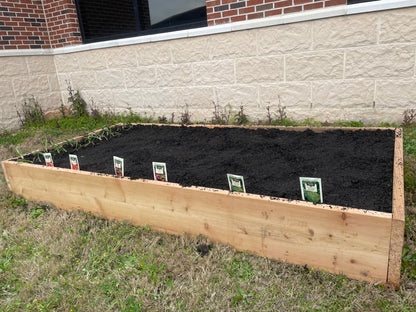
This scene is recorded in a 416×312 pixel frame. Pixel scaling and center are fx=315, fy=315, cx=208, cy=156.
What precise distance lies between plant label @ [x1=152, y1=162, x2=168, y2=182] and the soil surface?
0.08 m

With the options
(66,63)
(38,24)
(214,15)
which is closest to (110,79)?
(66,63)

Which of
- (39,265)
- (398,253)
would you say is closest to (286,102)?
(398,253)

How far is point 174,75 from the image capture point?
190 inches

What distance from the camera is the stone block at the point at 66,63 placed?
5.89 metres

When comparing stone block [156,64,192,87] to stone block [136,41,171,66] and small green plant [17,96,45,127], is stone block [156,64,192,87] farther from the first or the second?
small green plant [17,96,45,127]

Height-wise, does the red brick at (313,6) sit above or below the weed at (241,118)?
above

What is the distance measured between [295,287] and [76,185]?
1.82 metres

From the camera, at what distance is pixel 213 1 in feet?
13.9

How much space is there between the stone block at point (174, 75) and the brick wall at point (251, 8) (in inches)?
29.7

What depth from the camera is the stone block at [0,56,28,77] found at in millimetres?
5516

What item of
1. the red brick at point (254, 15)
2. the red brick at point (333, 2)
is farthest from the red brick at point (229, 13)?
the red brick at point (333, 2)

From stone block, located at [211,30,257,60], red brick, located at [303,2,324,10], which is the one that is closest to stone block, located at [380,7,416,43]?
red brick, located at [303,2,324,10]

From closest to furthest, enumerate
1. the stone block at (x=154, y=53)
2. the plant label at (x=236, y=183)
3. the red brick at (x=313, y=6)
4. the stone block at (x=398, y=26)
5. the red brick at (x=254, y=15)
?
the plant label at (x=236, y=183)
the stone block at (x=398, y=26)
the red brick at (x=313, y=6)
the red brick at (x=254, y=15)
the stone block at (x=154, y=53)

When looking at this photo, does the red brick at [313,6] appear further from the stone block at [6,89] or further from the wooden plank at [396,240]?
the stone block at [6,89]
